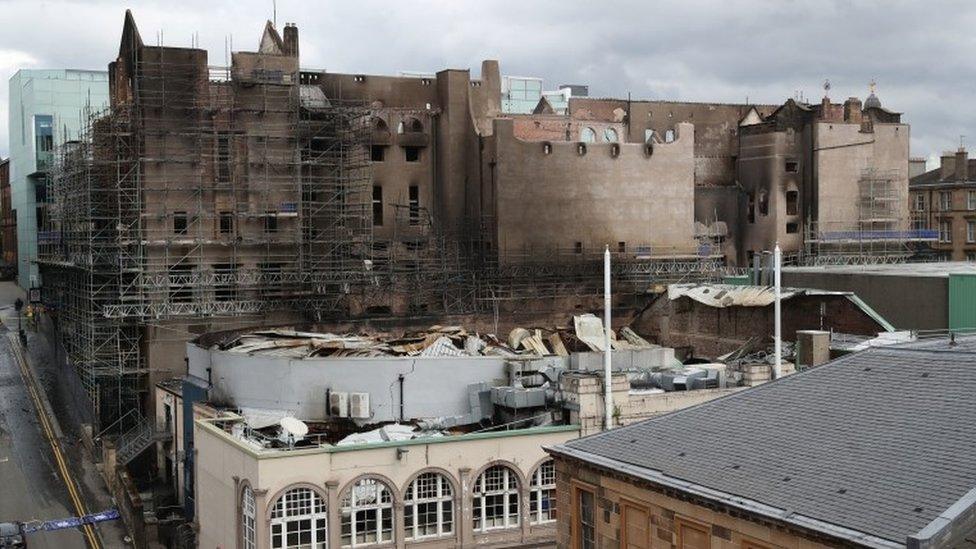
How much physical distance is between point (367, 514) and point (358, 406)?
5.61 meters

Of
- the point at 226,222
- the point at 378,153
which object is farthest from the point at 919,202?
the point at 226,222

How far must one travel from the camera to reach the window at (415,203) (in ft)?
221

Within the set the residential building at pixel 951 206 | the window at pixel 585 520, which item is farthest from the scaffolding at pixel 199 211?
the residential building at pixel 951 206

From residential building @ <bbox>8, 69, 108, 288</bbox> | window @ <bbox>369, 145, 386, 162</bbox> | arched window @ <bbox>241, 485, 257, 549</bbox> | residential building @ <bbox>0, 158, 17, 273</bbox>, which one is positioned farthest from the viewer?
residential building @ <bbox>0, 158, 17, 273</bbox>

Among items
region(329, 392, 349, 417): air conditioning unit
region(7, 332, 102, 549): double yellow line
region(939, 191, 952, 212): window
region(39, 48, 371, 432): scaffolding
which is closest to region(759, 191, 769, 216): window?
region(939, 191, 952, 212): window

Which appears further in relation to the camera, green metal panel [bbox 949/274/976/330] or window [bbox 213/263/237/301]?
window [bbox 213/263/237/301]

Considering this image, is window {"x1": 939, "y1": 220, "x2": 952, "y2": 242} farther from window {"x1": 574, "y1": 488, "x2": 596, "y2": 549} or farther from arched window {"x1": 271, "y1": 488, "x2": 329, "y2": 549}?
window {"x1": 574, "y1": 488, "x2": 596, "y2": 549}

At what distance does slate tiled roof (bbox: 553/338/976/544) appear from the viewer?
1560 cm

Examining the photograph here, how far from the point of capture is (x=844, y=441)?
1755 centimetres

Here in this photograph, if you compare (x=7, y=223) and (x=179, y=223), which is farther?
(x=7, y=223)

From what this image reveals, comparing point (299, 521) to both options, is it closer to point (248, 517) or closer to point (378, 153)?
point (248, 517)

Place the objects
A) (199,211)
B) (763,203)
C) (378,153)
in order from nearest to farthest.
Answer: (199,211) → (378,153) → (763,203)

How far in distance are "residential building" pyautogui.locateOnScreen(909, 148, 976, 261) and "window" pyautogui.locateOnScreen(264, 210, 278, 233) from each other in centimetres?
5498

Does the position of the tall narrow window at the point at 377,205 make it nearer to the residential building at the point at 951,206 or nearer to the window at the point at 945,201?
the residential building at the point at 951,206
